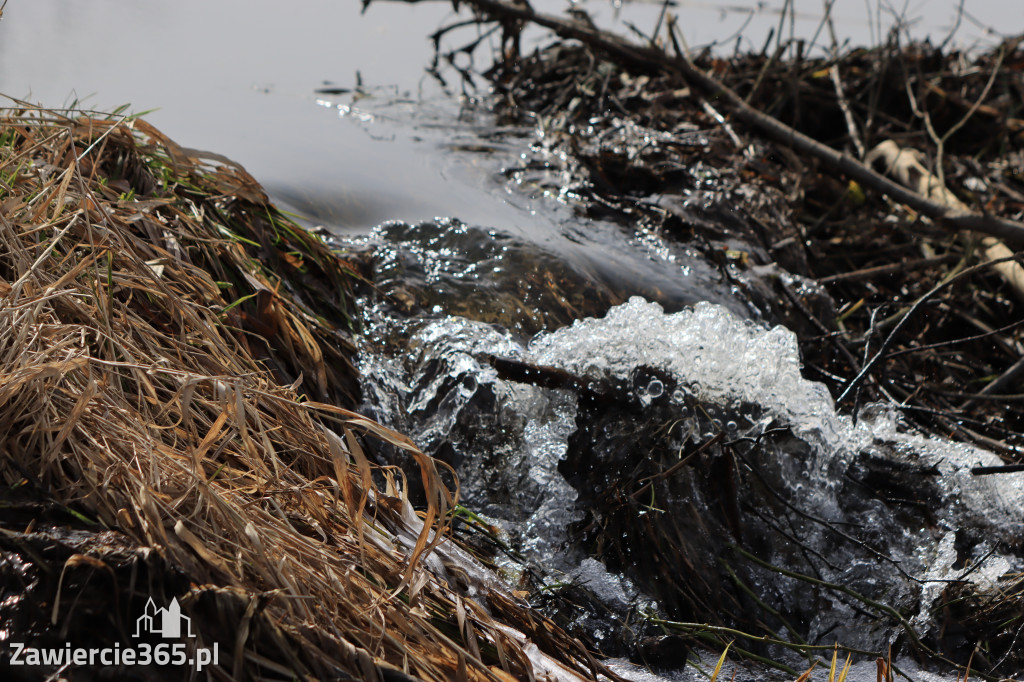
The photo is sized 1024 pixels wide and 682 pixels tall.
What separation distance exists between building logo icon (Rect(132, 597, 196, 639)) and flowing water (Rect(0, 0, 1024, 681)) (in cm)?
89

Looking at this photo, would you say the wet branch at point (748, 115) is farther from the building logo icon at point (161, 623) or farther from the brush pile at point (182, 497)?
the building logo icon at point (161, 623)

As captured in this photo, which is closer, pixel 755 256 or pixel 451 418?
pixel 451 418

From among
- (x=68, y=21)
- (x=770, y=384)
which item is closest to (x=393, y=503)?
(x=770, y=384)

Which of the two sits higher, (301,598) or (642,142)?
(642,142)

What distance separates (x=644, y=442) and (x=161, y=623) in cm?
139

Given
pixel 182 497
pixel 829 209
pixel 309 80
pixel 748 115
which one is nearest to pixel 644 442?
pixel 182 497

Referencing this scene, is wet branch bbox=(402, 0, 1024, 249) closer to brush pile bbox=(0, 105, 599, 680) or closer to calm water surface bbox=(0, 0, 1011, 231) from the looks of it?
calm water surface bbox=(0, 0, 1011, 231)

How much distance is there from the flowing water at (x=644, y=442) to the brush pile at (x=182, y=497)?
0.47 meters

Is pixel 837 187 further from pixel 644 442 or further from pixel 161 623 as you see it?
pixel 161 623

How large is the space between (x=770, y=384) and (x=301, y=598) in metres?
1.69

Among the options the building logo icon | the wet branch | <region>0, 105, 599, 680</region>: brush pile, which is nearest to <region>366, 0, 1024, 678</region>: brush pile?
the wet branch

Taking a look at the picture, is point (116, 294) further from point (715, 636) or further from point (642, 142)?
point (642, 142)

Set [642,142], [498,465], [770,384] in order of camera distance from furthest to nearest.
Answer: [642,142] < [770,384] < [498,465]

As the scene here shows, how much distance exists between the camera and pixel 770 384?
229 centimetres
